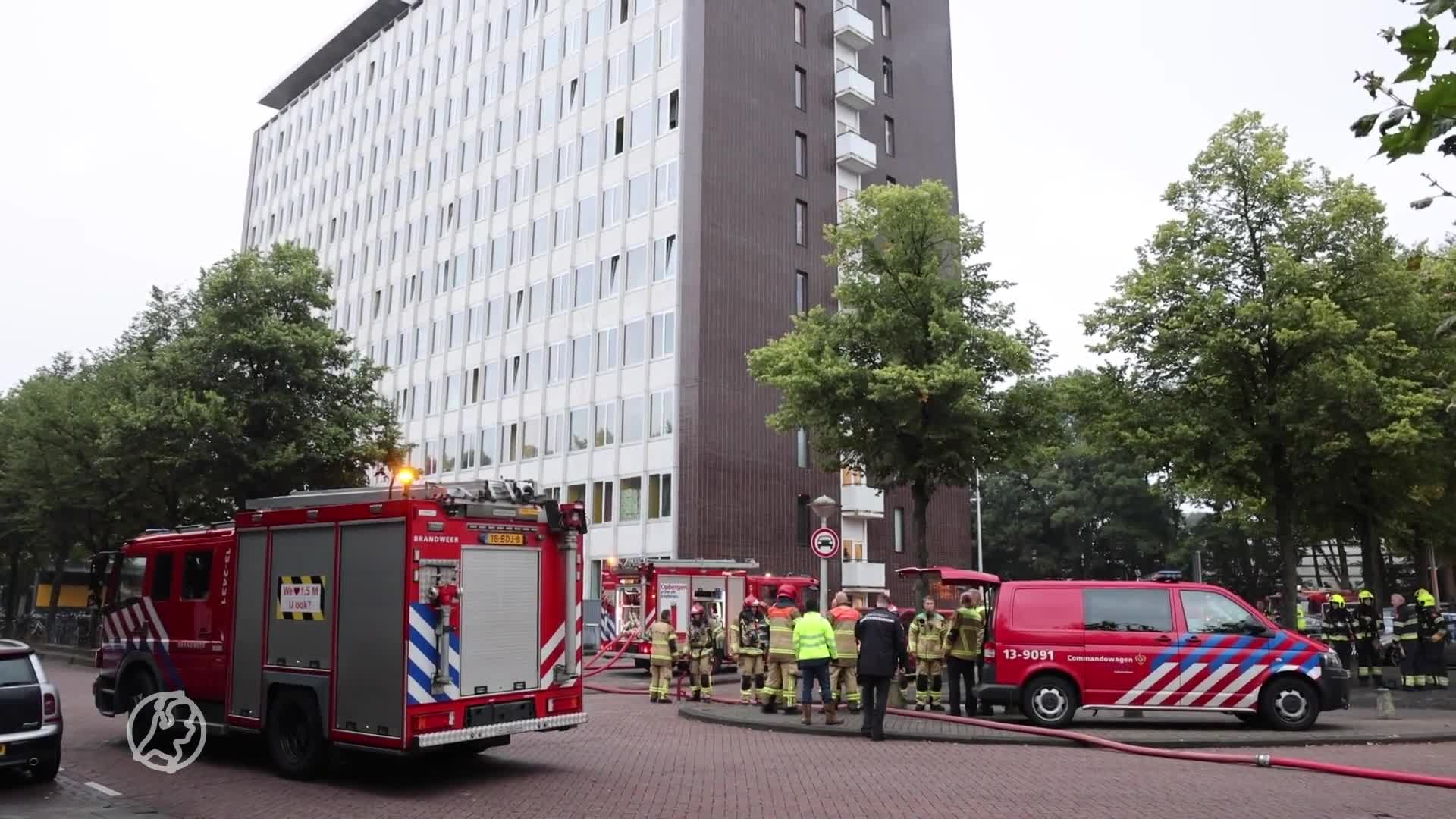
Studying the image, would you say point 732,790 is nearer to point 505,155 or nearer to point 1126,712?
point 1126,712

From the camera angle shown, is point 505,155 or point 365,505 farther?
point 505,155

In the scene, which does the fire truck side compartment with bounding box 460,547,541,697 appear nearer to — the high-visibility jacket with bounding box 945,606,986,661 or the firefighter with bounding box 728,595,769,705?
the high-visibility jacket with bounding box 945,606,986,661

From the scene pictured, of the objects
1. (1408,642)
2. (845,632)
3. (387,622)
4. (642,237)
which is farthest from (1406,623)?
(642,237)

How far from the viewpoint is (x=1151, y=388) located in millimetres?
21469

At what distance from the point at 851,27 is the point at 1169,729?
125 feet

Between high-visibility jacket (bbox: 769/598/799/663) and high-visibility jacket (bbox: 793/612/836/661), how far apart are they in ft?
2.77

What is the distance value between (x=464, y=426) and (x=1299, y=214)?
36.5 metres

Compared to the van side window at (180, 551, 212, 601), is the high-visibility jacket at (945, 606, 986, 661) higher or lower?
lower

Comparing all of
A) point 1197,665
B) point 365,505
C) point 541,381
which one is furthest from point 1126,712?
point 541,381

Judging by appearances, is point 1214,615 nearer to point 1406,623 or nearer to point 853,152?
point 1406,623

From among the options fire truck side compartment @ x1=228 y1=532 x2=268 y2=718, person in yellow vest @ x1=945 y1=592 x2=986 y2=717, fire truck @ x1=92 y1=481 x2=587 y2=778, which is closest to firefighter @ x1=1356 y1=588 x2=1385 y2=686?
person in yellow vest @ x1=945 y1=592 x2=986 y2=717

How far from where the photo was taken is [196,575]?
12.4m

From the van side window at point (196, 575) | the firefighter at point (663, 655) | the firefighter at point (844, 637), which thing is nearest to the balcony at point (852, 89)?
the firefighter at point (663, 655)

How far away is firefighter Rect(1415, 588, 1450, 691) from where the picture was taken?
18625 mm
